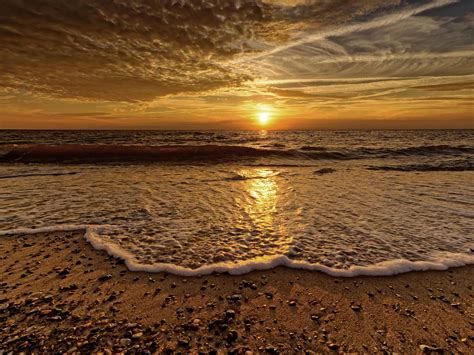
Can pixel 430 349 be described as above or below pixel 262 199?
above

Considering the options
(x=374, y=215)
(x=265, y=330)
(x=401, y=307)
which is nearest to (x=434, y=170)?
(x=374, y=215)

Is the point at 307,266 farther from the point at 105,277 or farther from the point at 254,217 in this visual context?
the point at 105,277

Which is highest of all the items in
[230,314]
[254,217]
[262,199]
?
[230,314]

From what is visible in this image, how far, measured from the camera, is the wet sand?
3.21 metres

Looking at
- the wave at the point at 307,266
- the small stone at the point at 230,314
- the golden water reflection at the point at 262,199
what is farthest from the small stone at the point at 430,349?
the golden water reflection at the point at 262,199

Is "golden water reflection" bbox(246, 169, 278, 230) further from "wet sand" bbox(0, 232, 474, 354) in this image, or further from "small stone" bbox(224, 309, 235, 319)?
"small stone" bbox(224, 309, 235, 319)

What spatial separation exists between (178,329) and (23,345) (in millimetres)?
1791

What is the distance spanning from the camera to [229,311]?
3.76 metres

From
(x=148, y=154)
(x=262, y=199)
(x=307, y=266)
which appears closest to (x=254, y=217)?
(x=262, y=199)

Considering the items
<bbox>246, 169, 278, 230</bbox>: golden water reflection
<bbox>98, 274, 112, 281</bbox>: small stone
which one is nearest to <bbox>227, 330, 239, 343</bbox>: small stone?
<bbox>98, 274, 112, 281</bbox>: small stone

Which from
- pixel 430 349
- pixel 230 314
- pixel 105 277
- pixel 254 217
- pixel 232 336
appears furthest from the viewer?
pixel 254 217

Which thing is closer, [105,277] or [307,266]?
[105,277]

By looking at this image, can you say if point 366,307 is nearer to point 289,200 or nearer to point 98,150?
point 289,200

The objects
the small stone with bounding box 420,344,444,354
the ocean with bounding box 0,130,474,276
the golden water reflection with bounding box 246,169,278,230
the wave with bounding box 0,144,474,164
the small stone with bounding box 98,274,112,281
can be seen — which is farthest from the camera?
the wave with bounding box 0,144,474,164
